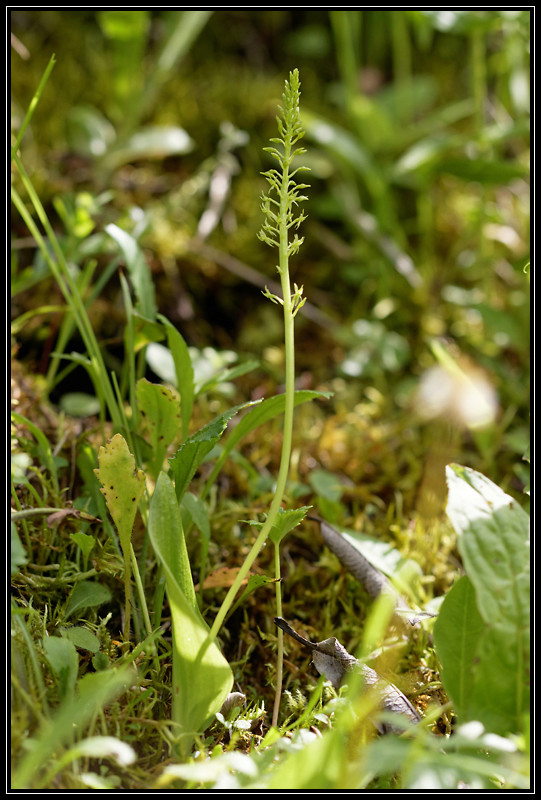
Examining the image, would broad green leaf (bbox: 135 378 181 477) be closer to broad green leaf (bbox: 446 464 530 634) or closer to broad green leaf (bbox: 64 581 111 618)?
broad green leaf (bbox: 64 581 111 618)

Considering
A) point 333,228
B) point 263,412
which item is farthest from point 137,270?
point 333,228

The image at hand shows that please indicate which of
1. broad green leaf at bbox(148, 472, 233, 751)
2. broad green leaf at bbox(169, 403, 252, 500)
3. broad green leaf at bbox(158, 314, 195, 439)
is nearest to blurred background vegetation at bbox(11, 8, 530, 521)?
broad green leaf at bbox(158, 314, 195, 439)

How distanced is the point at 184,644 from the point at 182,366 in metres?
0.41

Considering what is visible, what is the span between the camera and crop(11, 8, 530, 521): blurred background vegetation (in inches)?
56.9

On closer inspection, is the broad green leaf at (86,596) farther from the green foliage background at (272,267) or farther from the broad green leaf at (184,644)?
the broad green leaf at (184,644)

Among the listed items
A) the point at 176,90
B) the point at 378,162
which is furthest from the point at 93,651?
the point at 176,90

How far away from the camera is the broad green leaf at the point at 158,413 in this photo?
90cm

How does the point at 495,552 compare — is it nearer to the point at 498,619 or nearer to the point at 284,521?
the point at 498,619

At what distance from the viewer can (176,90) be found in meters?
2.07

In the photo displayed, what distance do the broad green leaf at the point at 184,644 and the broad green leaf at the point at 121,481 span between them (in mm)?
79

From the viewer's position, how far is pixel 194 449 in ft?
2.73

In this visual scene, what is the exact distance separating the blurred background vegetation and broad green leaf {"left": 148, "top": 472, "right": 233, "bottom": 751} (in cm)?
53

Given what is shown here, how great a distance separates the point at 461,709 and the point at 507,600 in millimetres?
135

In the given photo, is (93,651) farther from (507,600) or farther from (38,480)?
(507,600)
